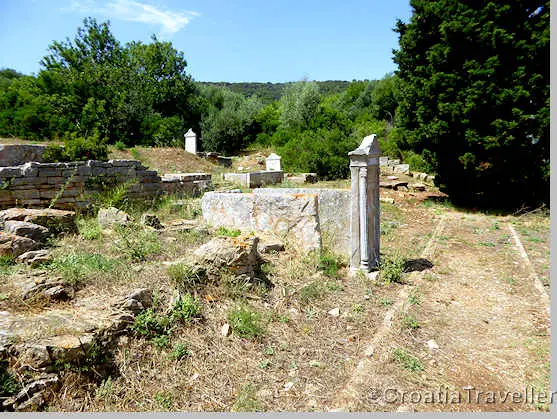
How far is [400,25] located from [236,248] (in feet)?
36.8

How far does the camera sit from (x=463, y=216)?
427 inches

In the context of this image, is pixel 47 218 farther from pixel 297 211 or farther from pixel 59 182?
pixel 297 211

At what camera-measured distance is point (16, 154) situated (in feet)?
28.6

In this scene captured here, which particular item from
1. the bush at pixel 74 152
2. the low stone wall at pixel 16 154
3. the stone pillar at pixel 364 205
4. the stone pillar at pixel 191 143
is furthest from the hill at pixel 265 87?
the stone pillar at pixel 364 205

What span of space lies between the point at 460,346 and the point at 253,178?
9.95 meters

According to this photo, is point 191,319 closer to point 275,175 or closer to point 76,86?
point 275,175

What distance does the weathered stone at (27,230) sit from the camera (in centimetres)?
489

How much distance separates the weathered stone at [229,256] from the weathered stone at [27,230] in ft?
7.72

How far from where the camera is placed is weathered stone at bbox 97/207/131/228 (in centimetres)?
609

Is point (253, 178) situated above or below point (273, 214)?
above

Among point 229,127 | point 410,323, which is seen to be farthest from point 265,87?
point 410,323

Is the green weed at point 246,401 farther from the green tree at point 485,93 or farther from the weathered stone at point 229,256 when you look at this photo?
the green tree at point 485,93

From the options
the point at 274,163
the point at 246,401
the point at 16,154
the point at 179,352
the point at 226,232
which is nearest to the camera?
the point at 246,401

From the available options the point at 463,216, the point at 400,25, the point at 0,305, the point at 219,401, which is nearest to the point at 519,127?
the point at 463,216
